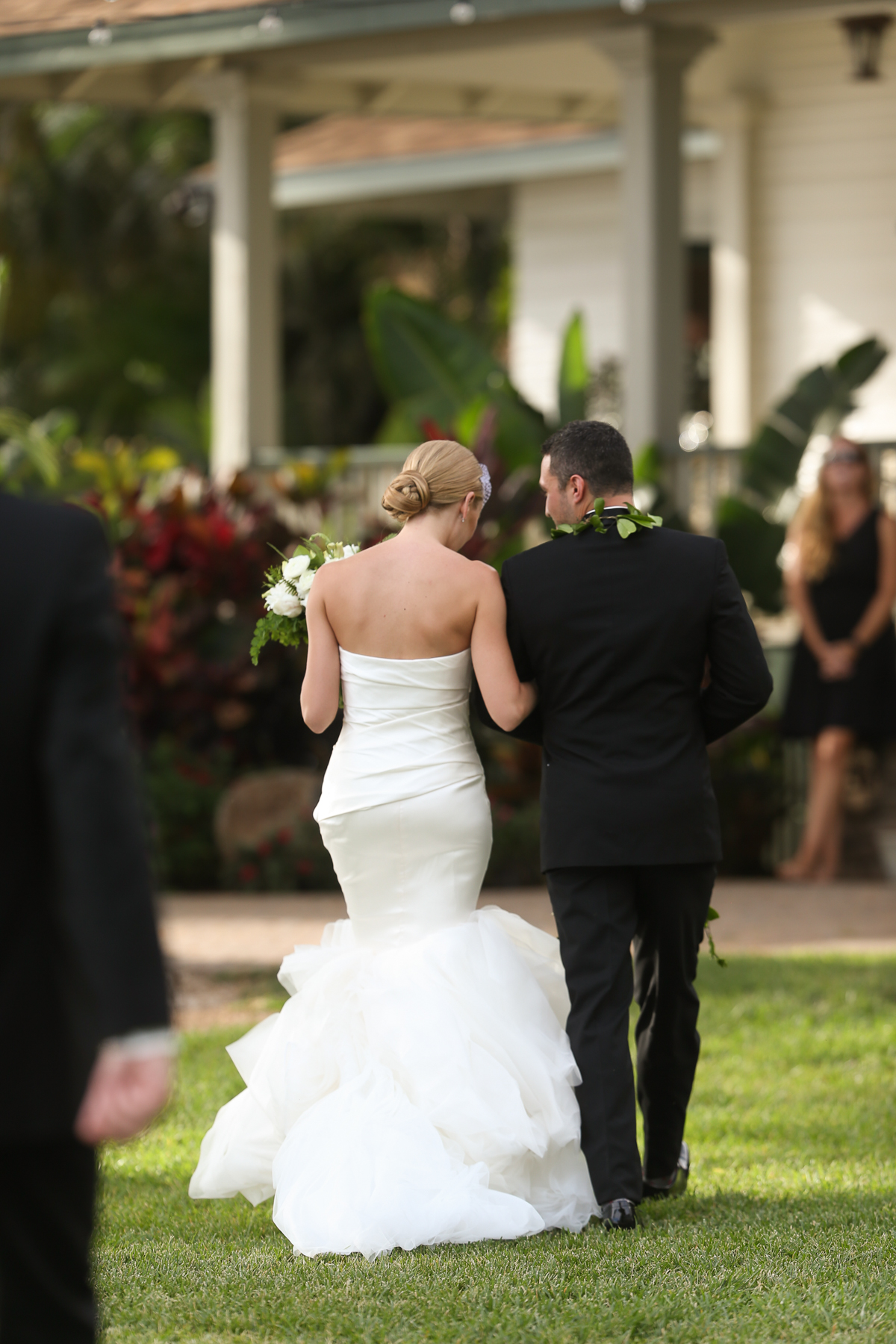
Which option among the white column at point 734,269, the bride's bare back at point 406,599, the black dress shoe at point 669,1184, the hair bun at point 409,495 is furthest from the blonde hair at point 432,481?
the white column at point 734,269

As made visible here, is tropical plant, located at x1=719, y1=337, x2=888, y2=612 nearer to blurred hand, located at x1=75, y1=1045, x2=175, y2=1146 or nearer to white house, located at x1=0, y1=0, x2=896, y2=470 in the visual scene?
white house, located at x1=0, y1=0, x2=896, y2=470

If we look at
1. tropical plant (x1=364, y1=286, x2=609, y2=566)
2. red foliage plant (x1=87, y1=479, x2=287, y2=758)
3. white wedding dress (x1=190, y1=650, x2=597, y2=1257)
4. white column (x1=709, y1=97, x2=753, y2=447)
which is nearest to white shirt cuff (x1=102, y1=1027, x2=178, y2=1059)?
white wedding dress (x1=190, y1=650, x2=597, y2=1257)

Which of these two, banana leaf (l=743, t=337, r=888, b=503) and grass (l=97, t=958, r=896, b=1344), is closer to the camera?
grass (l=97, t=958, r=896, b=1344)

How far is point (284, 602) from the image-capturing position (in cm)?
539

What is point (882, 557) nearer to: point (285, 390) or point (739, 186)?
point (739, 186)

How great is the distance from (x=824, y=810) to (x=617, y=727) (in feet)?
20.5

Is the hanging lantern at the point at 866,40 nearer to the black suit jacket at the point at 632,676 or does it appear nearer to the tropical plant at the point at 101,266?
the black suit jacket at the point at 632,676

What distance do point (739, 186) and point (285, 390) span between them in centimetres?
1351

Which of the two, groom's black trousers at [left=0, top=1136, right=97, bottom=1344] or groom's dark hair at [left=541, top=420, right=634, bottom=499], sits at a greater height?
groom's dark hair at [left=541, top=420, right=634, bottom=499]

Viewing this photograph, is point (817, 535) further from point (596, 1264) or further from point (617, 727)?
point (596, 1264)

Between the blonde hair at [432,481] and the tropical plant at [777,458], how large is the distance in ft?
20.7

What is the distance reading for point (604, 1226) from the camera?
15.8 feet

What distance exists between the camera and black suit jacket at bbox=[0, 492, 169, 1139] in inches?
95.1

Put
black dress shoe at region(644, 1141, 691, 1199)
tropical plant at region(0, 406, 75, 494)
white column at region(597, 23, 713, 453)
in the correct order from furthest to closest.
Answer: white column at region(597, 23, 713, 453), tropical plant at region(0, 406, 75, 494), black dress shoe at region(644, 1141, 691, 1199)
